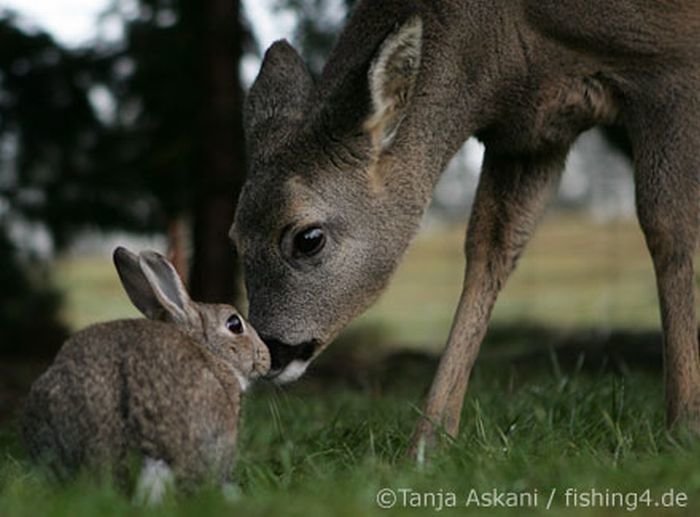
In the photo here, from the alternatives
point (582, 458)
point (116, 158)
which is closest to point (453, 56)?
point (582, 458)

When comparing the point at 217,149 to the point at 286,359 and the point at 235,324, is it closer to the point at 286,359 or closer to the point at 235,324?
the point at 286,359

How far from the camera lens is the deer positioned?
6227mm

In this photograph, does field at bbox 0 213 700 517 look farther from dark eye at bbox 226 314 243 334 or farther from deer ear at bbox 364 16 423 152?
deer ear at bbox 364 16 423 152

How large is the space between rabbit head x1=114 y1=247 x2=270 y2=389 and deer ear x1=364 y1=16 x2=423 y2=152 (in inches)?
47.2

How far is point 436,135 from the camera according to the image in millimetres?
6570

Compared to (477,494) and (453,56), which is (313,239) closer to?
(453,56)

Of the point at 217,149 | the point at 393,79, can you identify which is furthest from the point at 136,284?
the point at 217,149

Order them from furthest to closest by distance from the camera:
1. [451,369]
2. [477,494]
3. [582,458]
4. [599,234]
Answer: [599,234] → [451,369] → [582,458] → [477,494]

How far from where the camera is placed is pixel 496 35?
651cm

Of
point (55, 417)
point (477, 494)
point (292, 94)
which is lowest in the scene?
point (477, 494)

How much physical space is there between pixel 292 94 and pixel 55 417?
2.55 meters

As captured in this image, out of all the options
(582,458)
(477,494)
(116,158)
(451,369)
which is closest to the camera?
(477,494)

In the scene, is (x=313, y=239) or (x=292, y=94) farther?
(x=292, y=94)

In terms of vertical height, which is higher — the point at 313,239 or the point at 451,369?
the point at 313,239
